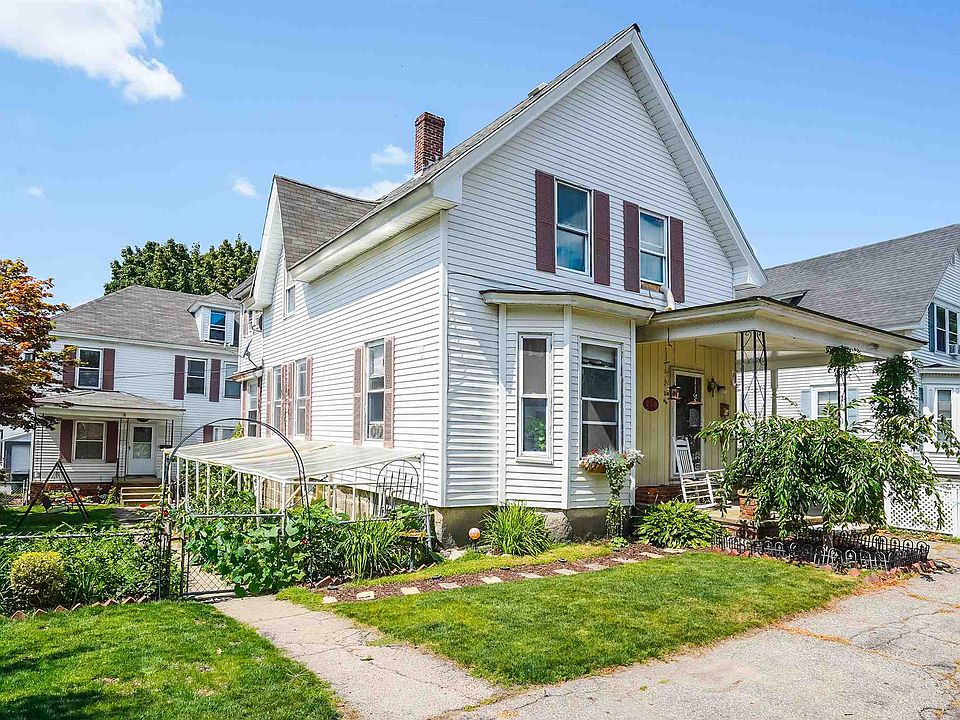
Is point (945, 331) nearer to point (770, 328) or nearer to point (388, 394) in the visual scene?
point (770, 328)

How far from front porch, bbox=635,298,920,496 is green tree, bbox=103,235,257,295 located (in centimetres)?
4093

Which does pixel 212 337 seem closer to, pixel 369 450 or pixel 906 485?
pixel 369 450

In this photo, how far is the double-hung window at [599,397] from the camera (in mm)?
11258

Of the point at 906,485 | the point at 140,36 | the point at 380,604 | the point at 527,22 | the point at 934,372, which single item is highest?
the point at 527,22

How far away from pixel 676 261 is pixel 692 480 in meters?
4.59

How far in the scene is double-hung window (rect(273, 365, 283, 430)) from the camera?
58.9ft

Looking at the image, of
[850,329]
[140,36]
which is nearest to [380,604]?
[140,36]

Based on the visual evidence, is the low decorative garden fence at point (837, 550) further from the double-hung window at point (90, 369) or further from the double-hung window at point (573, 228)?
the double-hung window at point (90, 369)

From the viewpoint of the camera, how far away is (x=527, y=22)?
1140 centimetres

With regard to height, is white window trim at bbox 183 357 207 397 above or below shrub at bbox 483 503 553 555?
above

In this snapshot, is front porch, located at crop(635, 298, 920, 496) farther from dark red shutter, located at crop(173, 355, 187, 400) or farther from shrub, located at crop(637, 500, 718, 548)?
dark red shutter, located at crop(173, 355, 187, 400)

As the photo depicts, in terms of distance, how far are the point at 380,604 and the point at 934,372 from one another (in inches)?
740

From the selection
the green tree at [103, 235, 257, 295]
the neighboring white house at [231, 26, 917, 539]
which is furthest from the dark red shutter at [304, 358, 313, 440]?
the green tree at [103, 235, 257, 295]

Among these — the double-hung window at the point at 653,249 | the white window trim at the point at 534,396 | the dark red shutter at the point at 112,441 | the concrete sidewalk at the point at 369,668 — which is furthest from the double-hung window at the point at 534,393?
the dark red shutter at the point at 112,441
